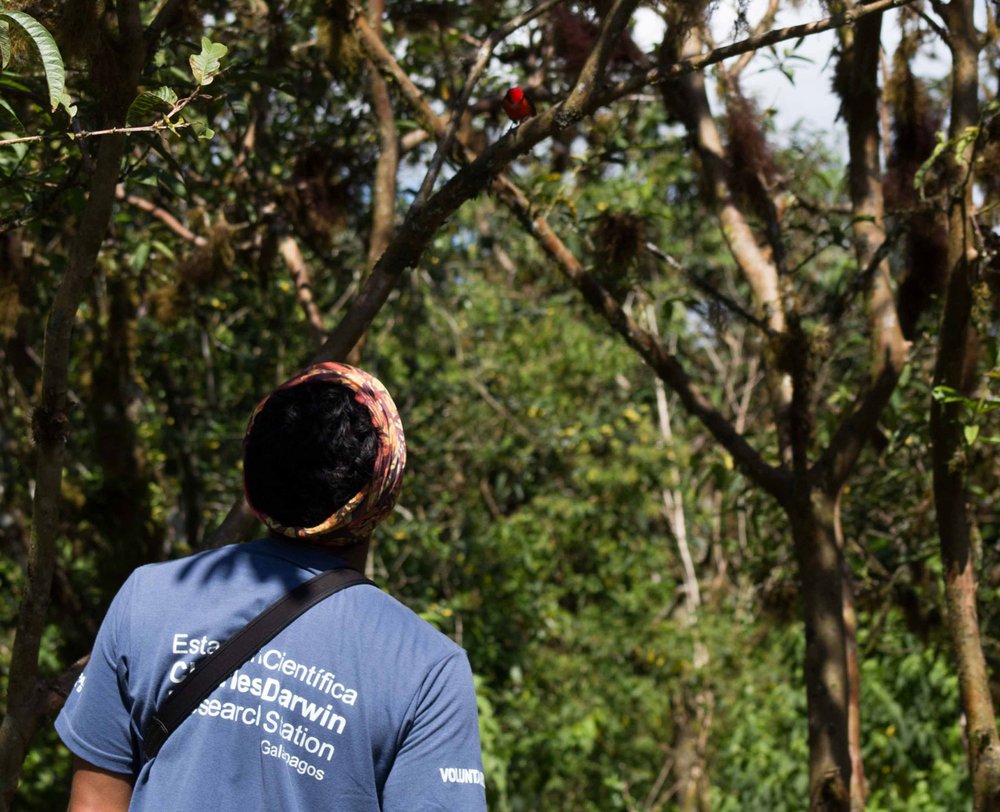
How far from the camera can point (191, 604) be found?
1.41m

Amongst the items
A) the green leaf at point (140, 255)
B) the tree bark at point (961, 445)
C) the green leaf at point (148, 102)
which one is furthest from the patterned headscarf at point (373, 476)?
the green leaf at point (140, 255)

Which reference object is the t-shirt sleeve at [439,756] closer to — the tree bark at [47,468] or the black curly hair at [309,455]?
the black curly hair at [309,455]

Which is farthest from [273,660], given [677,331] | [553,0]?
[677,331]

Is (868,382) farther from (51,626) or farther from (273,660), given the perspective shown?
(51,626)

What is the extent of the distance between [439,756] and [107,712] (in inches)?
15.2

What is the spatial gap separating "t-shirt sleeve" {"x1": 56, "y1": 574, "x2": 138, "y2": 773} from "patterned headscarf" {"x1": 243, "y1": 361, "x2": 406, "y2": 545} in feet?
0.73

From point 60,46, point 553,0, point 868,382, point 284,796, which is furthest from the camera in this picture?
point 868,382

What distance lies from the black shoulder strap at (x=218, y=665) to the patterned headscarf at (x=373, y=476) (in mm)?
98

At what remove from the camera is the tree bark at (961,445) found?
293 centimetres

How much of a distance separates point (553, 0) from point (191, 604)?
7.76 feet

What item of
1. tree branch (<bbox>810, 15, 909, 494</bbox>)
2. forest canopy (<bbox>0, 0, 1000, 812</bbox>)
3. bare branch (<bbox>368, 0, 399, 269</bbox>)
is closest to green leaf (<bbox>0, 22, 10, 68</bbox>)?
forest canopy (<bbox>0, 0, 1000, 812</bbox>)

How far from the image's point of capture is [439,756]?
1.37 m

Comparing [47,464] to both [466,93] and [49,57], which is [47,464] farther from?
[466,93]

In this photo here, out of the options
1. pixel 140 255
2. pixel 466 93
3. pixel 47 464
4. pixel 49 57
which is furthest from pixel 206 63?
pixel 140 255
